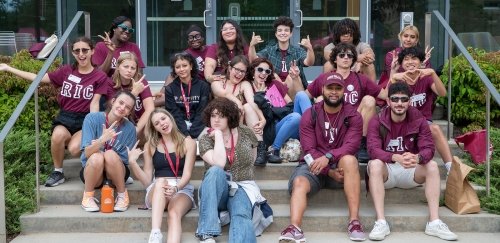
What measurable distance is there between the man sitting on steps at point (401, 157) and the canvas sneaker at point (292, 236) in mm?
551

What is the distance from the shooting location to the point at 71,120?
21.2 feet

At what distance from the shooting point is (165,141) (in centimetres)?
581

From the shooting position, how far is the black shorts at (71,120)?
645 centimetres

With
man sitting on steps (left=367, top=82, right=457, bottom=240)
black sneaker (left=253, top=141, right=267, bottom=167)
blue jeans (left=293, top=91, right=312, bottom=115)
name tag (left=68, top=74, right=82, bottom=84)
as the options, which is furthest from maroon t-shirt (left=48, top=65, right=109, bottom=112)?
man sitting on steps (left=367, top=82, right=457, bottom=240)

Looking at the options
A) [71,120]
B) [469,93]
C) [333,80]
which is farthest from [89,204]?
[469,93]

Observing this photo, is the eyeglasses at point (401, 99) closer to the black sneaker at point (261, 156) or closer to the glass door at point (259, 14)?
the black sneaker at point (261, 156)

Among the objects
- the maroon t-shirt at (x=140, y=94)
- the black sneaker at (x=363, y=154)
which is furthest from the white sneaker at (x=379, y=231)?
the maroon t-shirt at (x=140, y=94)

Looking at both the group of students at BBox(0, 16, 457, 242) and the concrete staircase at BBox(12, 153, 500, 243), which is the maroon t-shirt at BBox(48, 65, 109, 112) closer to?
the group of students at BBox(0, 16, 457, 242)

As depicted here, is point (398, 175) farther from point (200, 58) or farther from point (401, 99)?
point (200, 58)

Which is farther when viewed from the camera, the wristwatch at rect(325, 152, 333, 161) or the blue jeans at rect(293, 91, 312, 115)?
the blue jeans at rect(293, 91, 312, 115)

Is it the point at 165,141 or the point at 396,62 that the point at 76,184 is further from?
the point at 396,62

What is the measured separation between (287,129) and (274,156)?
27 centimetres

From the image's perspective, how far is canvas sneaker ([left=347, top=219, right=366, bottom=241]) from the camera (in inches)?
218

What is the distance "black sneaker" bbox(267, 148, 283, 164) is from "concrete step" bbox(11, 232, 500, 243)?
891mm
